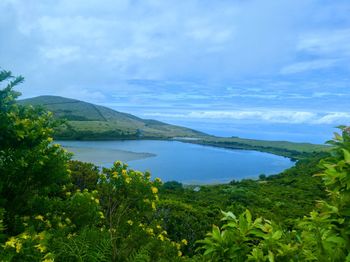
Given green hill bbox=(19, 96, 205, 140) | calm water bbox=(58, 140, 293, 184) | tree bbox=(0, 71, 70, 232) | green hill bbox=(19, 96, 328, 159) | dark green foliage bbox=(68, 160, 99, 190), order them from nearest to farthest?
tree bbox=(0, 71, 70, 232), dark green foliage bbox=(68, 160, 99, 190), calm water bbox=(58, 140, 293, 184), green hill bbox=(19, 96, 205, 140), green hill bbox=(19, 96, 328, 159)

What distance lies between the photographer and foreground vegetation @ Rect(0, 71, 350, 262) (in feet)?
8.14

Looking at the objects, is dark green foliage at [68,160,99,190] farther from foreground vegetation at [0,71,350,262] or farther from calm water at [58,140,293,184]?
calm water at [58,140,293,184]

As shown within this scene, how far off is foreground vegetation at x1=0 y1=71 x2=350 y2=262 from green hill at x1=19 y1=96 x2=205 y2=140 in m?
84.8

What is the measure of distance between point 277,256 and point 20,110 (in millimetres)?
5792

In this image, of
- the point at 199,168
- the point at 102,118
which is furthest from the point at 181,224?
the point at 102,118

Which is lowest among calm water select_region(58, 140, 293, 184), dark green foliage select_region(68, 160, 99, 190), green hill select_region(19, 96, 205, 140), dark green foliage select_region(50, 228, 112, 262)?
calm water select_region(58, 140, 293, 184)

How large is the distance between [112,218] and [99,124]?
12472 centimetres

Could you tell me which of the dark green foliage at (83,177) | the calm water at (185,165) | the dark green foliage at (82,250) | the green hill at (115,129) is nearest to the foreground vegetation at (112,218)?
the dark green foliage at (82,250)

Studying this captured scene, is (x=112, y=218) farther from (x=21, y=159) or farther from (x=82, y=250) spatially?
(x=82, y=250)

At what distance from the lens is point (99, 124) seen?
129125mm

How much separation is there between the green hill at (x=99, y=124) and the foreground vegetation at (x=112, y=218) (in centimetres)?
8485

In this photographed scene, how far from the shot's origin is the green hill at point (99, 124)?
112562mm

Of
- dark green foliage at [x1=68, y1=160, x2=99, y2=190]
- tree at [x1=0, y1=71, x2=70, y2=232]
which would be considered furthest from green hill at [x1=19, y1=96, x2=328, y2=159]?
tree at [x1=0, y1=71, x2=70, y2=232]

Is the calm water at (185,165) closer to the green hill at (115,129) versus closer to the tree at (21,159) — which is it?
the green hill at (115,129)
